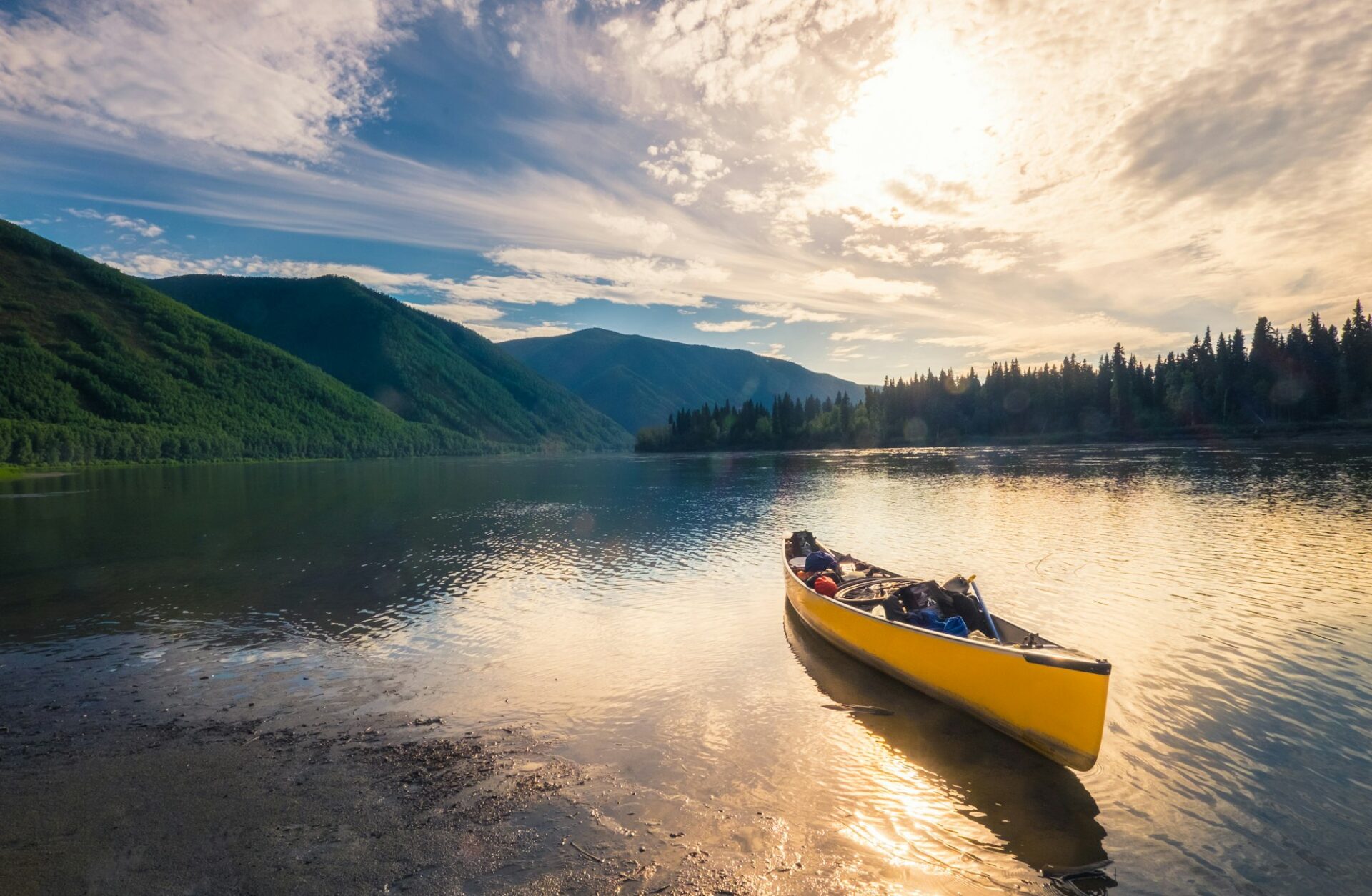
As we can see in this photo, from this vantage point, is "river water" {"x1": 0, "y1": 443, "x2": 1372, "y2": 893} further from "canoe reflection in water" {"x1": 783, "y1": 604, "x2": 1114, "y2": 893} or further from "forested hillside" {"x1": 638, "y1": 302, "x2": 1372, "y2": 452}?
"forested hillside" {"x1": 638, "y1": 302, "x2": 1372, "y2": 452}

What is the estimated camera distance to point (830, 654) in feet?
64.1

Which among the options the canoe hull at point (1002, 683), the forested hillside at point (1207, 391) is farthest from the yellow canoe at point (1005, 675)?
the forested hillside at point (1207, 391)

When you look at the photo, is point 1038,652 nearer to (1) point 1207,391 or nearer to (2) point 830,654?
(2) point 830,654

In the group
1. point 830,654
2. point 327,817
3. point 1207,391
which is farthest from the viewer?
point 1207,391

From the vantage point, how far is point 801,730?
14539 millimetres

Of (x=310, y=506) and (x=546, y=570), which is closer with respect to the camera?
(x=546, y=570)

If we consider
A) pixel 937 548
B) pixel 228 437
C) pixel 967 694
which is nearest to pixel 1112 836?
pixel 967 694

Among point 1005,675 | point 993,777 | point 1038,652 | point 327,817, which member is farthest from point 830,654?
point 327,817

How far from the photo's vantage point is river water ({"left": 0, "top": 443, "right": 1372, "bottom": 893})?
34.7 ft

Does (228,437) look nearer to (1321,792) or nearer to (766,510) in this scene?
(766,510)

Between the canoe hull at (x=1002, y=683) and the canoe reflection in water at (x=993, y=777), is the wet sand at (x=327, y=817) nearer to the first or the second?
the canoe reflection in water at (x=993, y=777)

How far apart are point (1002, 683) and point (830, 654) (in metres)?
6.74

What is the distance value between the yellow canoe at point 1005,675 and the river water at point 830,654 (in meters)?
0.56

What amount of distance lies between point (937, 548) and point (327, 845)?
107 ft
